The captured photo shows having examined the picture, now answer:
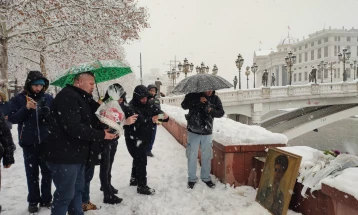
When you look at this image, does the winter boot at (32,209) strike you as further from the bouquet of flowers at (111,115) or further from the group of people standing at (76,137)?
the bouquet of flowers at (111,115)

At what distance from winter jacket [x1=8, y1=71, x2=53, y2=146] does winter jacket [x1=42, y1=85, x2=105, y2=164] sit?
3.52 ft

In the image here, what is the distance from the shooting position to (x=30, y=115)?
13.0ft

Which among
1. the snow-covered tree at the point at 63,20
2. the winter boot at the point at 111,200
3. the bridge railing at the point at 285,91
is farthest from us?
the bridge railing at the point at 285,91

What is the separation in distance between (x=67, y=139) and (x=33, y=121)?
134 centimetres

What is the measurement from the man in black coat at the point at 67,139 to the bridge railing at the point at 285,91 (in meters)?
26.7

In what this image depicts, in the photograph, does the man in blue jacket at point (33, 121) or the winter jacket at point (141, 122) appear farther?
the winter jacket at point (141, 122)

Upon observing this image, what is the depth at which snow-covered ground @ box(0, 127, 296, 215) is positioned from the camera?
13.4 feet

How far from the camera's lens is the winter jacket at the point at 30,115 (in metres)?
3.87

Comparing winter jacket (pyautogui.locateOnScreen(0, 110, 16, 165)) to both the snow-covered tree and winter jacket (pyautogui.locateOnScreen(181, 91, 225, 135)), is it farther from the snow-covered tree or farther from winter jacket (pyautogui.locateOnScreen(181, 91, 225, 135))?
the snow-covered tree

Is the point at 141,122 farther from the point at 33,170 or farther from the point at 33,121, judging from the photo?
the point at 33,170

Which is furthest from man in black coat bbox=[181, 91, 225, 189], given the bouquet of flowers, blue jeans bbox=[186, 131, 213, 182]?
the bouquet of flowers

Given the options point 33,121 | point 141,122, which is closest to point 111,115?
point 141,122

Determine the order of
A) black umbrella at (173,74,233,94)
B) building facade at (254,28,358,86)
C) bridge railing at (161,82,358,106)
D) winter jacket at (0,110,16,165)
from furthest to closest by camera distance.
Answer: building facade at (254,28,358,86) → bridge railing at (161,82,358,106) → black umbrella at (173,74,233,94) → winter jacket at (0,110,16,165)

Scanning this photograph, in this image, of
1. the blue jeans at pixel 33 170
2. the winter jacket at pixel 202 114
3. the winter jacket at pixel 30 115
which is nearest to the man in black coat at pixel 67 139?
the winter jacket at pixel 30 115
